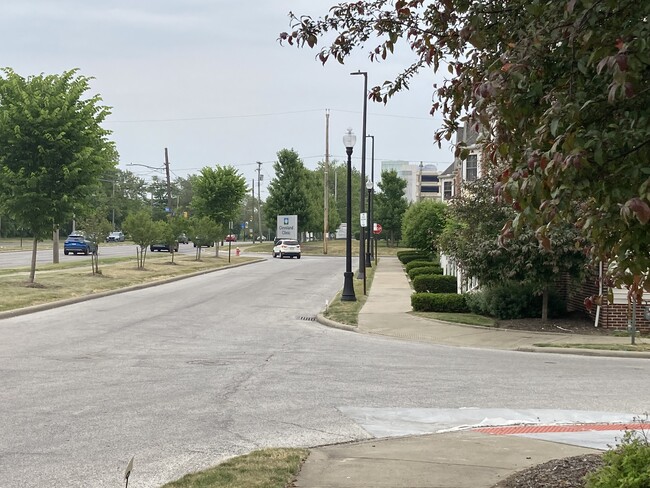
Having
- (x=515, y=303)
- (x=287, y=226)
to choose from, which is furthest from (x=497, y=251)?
(x=287, y=226)

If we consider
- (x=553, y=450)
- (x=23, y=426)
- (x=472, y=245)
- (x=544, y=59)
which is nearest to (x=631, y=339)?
(x=472, y=245)

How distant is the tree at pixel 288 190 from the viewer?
8219 centimetres

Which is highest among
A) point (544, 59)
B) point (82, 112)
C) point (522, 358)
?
point (82, 112)

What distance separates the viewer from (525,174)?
3.51m

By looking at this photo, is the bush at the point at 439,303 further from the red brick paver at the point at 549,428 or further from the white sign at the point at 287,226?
the white sign at the point at 287,226

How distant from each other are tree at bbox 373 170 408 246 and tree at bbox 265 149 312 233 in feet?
25.6

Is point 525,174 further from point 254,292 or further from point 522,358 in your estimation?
point 254,292

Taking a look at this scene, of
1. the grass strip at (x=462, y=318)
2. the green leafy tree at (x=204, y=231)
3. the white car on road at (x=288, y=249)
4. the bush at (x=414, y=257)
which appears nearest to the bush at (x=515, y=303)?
the grass strip at (x=462, y=318)

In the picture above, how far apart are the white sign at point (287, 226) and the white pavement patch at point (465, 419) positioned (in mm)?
67907

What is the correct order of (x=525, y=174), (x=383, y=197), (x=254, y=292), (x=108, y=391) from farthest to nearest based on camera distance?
(x=383, y=197)
(x=254, y=292)
(x=108, y=391)
(x=525, y=174)

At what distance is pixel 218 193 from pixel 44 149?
31.9 meters

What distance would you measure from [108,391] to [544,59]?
743 cm

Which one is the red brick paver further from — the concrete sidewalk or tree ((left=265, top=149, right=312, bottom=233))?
tree ((left=265, top=149, right=312, bottom=233))

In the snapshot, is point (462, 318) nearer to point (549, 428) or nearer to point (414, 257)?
point (549, 428)
